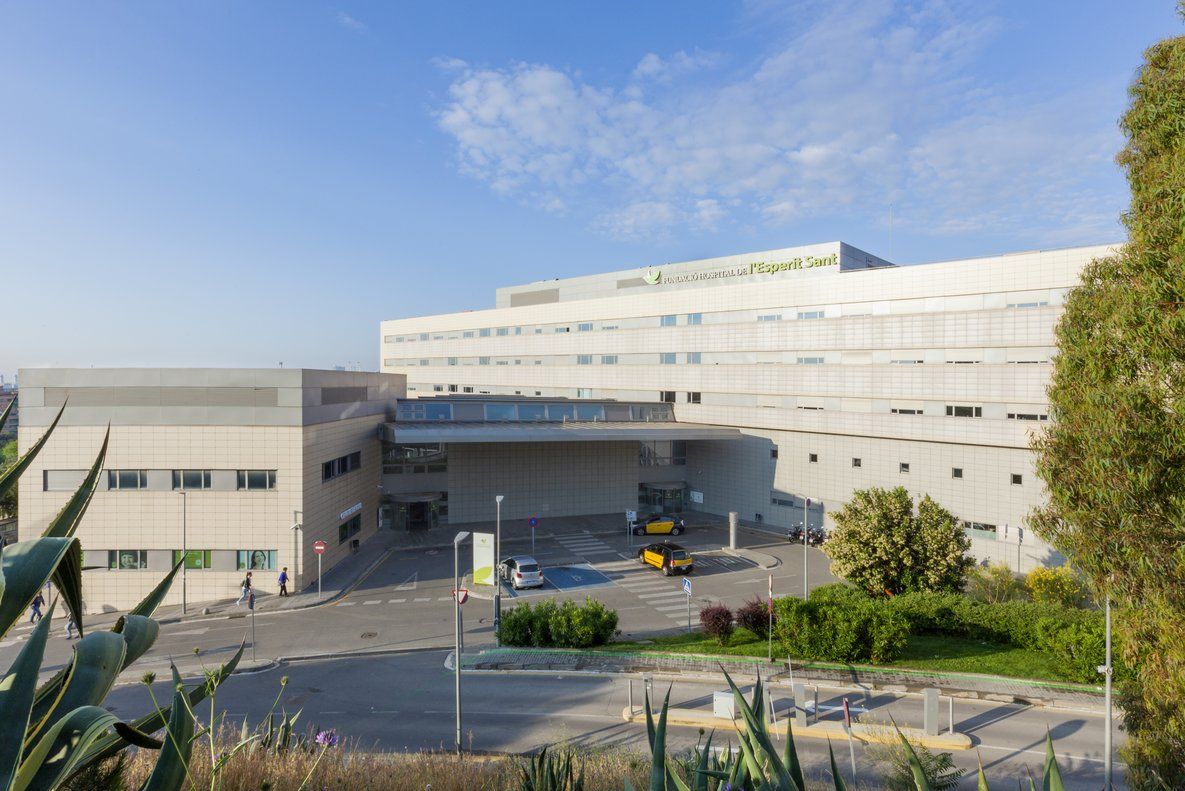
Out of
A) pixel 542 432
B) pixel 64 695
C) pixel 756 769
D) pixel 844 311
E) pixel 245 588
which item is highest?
pixel 844 311

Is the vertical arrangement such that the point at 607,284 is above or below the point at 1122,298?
above

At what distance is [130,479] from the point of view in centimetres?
2625

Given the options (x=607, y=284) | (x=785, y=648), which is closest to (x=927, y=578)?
(x=785, y=648)

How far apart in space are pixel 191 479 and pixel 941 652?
1145 inches

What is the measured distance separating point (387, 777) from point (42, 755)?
6.90m

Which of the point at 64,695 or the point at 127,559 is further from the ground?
the point at 64,695

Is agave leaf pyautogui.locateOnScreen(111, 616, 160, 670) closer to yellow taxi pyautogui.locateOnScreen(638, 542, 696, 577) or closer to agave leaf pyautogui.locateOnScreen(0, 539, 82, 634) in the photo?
agave leaf pyautogui.locateOnScreen(0, 539, 82, 634)

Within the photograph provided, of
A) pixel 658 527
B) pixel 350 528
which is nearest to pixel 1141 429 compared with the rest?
pixel 658 527

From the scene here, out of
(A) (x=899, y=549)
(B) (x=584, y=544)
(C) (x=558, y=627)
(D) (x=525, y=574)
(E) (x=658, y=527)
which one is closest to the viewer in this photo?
(C) (x=558, y=627)

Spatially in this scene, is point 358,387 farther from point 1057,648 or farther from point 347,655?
point 1057,648

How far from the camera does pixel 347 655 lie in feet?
66.4

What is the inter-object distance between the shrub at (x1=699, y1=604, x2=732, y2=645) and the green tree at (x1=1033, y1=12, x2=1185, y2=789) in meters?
10.5

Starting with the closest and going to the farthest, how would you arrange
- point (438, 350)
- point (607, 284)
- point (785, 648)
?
1. point (785, 648)
2. point (607, 284)
3. point (438, 350)

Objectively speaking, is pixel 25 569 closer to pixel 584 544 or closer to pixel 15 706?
pixel 15 706
